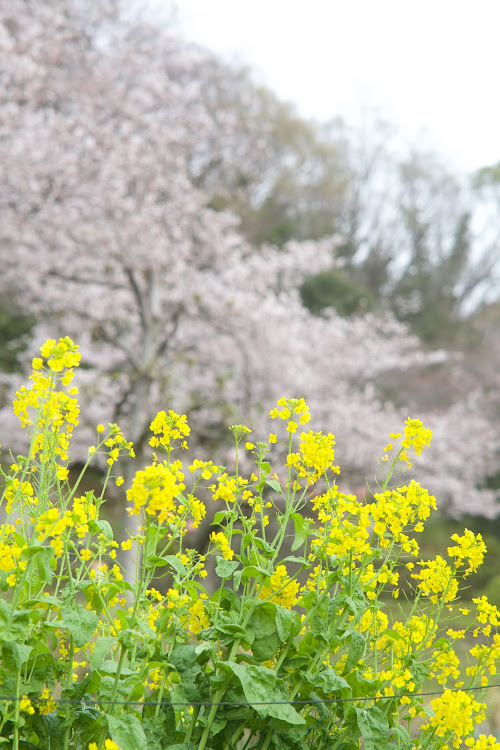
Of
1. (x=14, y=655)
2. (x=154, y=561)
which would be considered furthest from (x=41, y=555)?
(x=154, y=561)

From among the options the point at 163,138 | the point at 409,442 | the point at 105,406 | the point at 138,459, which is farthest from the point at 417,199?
the point at 409,442

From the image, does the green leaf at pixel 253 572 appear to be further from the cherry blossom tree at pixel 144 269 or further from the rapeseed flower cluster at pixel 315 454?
the cherry blossom tree at pixel 144 269

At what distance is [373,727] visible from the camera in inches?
56.8

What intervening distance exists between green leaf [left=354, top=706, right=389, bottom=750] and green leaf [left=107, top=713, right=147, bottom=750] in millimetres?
505

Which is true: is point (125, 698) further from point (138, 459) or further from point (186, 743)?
point (138, 459)

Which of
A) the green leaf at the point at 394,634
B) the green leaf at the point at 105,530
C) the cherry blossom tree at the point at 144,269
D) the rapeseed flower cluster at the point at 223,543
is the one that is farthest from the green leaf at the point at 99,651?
the cherry blossom tree at the point at 144,269

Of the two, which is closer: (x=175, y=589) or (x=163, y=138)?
(x=175, y=589)

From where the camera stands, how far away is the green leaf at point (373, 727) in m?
1.42

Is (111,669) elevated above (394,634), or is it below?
below

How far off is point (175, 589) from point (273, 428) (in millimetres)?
6616

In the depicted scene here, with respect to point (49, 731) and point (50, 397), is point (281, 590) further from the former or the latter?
point (50, 397)

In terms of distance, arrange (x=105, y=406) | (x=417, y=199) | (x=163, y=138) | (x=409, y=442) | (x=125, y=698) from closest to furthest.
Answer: (x=125, y=698)
(x=409, y=442)
(x=163, y=138)
(x=105, y=406)
(x=417, y=199)

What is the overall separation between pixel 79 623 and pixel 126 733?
232mm

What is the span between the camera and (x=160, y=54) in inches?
424
